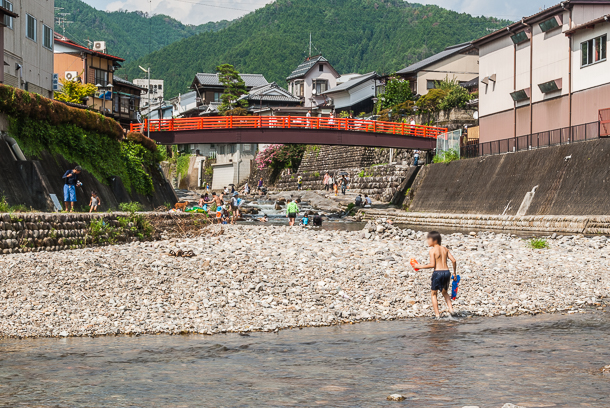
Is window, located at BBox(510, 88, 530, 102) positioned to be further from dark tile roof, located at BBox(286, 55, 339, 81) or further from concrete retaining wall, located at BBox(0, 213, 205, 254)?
dark tile roof, located at BBox(286, 55, 339, 81)

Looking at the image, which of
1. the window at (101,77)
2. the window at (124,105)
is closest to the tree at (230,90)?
the window at (124,105)

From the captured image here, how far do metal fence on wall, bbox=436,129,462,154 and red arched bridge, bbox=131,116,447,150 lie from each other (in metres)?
1.74

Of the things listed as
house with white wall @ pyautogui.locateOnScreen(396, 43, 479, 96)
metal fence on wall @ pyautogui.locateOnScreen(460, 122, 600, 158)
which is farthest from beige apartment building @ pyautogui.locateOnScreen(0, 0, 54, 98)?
house with white wall @ pyautogui.locateOnScreen(396, 43, 479, 96)

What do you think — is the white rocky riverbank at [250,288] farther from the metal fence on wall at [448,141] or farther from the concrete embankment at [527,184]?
the metal fence on wall at [448,141]

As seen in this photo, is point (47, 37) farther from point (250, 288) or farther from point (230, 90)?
point (230, 90)

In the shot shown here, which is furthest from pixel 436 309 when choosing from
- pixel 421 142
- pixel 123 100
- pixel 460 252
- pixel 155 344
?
pixel 123 100

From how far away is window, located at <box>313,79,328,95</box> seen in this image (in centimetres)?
9578

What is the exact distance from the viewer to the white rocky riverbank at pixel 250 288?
10883mm

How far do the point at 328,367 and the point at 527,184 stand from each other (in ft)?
93.8

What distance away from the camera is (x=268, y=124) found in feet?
156

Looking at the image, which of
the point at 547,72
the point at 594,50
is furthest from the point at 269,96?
the point at 594,50

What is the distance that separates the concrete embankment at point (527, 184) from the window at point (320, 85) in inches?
1999

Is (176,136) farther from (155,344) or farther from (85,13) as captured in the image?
(85,13)

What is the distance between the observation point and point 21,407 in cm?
643
